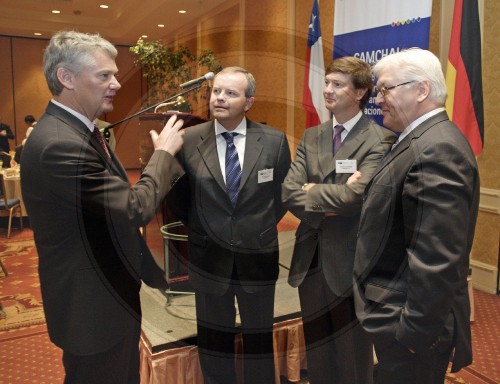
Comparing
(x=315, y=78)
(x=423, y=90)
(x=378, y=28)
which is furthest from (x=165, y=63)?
(x=423, y=90)

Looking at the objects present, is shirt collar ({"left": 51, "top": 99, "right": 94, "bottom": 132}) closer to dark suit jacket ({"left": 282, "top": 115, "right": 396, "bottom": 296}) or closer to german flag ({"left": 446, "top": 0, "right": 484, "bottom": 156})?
dark suit jacket ({"left": 282, "top": 115, "right": 396, "bottom": 296})

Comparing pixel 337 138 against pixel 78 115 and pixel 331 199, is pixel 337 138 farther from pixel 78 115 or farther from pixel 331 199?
pixel 78 115

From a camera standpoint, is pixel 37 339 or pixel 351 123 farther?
pixel 37 339

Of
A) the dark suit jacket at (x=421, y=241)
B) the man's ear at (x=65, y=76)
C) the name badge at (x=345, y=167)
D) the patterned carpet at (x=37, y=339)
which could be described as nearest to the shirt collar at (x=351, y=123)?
the name badge at (x=345, y=167)

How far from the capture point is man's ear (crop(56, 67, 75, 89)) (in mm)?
1342

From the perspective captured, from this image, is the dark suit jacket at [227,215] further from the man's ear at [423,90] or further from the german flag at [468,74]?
the german flag at [468,74]

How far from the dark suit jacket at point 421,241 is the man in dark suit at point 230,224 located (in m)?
0.57

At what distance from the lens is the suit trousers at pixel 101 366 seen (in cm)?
140

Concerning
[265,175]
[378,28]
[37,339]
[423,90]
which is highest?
[378,28]

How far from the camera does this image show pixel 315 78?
12.3 ft

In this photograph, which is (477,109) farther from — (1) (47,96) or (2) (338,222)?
(1) (47,96)

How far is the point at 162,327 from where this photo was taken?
7.08ft

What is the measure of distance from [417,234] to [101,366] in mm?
1060

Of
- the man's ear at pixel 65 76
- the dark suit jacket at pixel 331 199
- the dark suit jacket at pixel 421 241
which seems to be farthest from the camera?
the dark suit jacket at pixel 331 199
